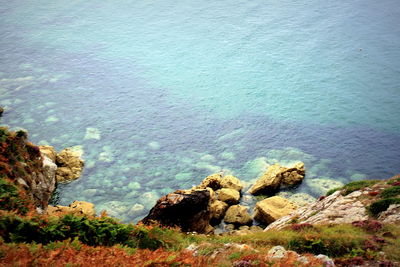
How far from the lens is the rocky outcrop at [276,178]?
37.2 m

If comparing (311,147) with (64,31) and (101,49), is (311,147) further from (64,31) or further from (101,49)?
(64,31)

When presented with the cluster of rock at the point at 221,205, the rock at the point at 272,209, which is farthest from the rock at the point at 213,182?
the rock at the point at 272,209

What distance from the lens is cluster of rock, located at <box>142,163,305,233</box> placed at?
29.6 meters

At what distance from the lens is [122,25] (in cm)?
7631

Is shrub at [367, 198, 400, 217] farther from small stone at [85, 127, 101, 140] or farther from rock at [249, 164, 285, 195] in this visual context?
small stone at [85, 127, 101, 140]

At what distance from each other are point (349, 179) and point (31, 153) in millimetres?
33932

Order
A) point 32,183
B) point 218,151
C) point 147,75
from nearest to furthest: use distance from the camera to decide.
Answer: point 32,183 → point 218,151 → point 147,75

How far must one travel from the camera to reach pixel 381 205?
25.0 meters

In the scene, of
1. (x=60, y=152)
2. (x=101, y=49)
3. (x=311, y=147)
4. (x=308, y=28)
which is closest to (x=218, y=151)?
(x=311, y=147)

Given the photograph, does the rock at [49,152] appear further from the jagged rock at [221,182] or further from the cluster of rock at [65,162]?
the jagged rock at [221,182]

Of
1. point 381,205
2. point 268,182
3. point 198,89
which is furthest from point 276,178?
point 198,89

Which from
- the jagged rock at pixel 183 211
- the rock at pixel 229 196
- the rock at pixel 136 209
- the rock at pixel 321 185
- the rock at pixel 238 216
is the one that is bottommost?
the rock at pixel 321 185

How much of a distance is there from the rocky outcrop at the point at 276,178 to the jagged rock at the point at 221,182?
1769mm

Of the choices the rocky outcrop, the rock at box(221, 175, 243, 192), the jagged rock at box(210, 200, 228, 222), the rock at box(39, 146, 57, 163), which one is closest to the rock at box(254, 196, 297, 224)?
the rocky outcrop
